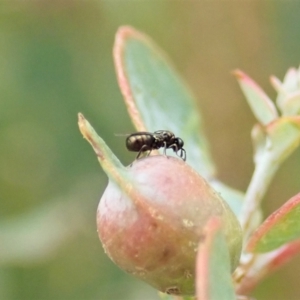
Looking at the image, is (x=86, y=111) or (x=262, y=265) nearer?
(x=262, y=265)

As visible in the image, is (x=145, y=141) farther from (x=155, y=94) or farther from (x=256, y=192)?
(x=155, y=94)

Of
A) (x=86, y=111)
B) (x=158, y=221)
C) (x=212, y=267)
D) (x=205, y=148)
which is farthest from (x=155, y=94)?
(x=86, y=111)

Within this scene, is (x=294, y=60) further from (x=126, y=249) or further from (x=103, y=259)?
(x=126, y=249)

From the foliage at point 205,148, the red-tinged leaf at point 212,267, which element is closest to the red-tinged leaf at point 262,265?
the foliage at point 205,148

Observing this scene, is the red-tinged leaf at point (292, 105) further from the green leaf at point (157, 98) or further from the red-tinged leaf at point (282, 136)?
the green leaf at point (157, 98)

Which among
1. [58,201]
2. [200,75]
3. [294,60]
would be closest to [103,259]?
[58,201]

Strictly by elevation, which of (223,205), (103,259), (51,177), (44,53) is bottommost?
(103,259)
